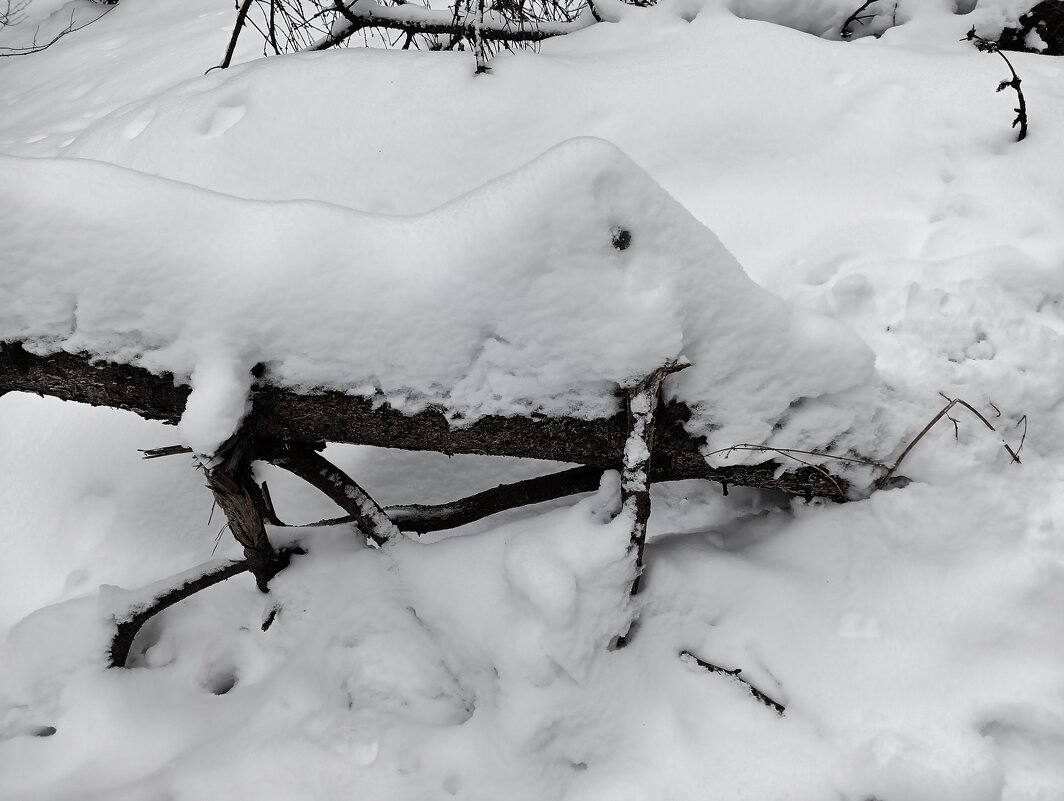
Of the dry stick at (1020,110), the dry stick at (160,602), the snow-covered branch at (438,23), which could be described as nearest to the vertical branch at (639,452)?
the dry stick at (160,602)

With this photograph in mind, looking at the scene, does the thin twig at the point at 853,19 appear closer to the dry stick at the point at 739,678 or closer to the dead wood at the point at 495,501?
the dead wood at the point at 495,501

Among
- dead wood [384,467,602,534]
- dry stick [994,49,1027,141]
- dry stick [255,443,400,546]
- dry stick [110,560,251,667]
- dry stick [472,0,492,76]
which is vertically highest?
dry stick [472,0,492,76]

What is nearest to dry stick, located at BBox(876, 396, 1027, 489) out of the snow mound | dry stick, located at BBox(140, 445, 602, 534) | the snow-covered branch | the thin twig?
the snow mound

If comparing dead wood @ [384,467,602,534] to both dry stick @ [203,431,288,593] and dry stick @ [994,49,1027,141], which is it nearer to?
dry stick @ [203,431,288,593]

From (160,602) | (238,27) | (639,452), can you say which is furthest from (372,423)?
(238,27)

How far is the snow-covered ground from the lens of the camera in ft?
3.87

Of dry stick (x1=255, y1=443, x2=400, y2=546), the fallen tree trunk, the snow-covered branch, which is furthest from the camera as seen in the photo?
the snow-covered branch

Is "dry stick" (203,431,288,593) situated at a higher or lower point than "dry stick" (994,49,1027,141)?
lower

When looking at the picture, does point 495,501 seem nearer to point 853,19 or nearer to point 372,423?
point 372,423

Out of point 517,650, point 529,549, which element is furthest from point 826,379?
point 517,650

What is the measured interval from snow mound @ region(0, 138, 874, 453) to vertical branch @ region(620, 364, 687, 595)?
0.04 metres

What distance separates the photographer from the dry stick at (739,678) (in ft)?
4.25

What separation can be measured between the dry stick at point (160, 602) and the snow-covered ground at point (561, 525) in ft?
0.15

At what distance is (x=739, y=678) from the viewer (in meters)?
1.33
